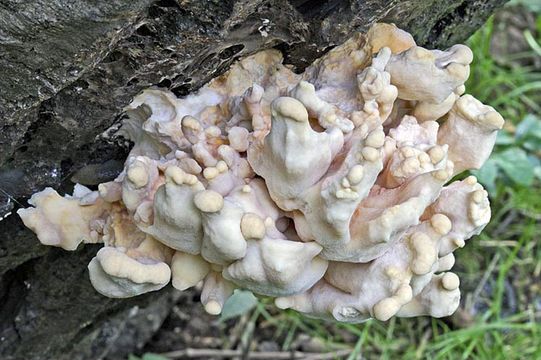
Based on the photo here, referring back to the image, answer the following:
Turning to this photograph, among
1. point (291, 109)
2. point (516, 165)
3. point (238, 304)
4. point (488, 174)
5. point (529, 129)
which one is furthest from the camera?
point (529, 129)

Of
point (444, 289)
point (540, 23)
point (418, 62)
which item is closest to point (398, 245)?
point (444, 289)

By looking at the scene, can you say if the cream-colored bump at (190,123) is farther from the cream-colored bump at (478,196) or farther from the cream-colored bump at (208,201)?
the cream-colored bump at (478,196)

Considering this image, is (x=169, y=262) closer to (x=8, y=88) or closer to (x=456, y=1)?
(x=8, y=88)

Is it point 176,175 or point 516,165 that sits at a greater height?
point 176,175

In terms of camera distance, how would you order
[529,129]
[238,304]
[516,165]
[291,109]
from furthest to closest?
[529,129] < [516,165] < [238,304] < [291,109]

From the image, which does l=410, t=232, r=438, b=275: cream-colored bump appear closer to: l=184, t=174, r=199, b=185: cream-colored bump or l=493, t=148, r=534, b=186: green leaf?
l=184, t=174, r=199, b=185: cream-colored bump

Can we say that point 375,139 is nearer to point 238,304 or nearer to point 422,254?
point 422,254

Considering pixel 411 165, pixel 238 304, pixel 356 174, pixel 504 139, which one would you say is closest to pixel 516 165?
pixel 504 139
